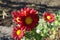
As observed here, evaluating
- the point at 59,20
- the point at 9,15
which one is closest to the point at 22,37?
the point at 59,20

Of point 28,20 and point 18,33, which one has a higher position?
point 28,20

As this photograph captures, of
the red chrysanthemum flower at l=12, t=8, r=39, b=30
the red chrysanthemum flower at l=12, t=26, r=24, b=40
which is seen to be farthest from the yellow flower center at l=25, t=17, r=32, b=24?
the red chrysanthemum flower at l=12, t=26, r=24, b=40

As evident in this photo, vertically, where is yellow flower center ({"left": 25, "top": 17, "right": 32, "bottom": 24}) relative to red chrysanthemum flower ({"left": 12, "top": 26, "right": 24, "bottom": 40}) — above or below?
above

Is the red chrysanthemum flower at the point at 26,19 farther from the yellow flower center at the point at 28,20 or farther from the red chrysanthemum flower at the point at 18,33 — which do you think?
the red chrysanthemum flower at the point at 18,33

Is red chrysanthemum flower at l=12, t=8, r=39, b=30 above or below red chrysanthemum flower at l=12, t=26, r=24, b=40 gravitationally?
above

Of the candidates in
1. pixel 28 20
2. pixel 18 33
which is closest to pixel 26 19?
pixel 28 20

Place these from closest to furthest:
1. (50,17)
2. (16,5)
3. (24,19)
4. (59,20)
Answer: (24,19)
(50,17)
(59,20)
(16,5)

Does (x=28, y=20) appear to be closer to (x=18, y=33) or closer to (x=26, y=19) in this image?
(x=26, y=19)

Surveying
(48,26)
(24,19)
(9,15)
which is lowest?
(9,15)

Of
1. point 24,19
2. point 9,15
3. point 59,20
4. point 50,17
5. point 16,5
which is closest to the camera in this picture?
point 24,19

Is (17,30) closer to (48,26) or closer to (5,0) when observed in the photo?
(48,26)

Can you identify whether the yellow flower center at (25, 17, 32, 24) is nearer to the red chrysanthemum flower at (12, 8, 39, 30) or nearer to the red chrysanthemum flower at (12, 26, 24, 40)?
the red chrysanthemum flower at (12, 8, 39, 30)
